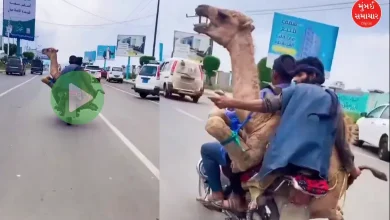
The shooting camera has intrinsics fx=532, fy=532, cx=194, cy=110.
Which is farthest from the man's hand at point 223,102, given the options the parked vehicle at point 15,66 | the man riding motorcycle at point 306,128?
the parked vehicle at point 15,66

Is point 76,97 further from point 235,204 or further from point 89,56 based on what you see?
point 235,204

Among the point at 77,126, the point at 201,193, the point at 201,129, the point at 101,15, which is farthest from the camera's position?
the point at 77,126

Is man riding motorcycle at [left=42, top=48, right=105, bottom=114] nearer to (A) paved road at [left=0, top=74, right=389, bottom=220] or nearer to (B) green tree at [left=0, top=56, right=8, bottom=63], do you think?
(A) paved road at [left=0, top=74, right=389, bottom=220]

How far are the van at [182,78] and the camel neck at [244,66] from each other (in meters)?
0.29

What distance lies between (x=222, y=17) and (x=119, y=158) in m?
1.90

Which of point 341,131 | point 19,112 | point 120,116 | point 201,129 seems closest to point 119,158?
point 120,116

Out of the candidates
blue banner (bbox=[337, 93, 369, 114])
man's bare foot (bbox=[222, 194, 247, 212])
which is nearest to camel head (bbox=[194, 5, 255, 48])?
blue banner (bbox=[337, 93, 369, 114])

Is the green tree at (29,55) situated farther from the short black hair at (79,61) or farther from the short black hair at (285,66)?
the short black hair at (285,66)

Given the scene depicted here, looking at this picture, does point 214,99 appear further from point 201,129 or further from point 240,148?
point 201,129

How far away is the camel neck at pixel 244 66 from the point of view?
2074 millimetres

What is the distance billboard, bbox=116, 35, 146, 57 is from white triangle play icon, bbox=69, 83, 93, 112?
332 mm

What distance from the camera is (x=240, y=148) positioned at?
6.55 ft

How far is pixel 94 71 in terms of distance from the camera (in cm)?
334

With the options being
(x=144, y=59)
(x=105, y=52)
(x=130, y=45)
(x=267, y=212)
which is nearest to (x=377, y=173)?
(x=267, y=212)
